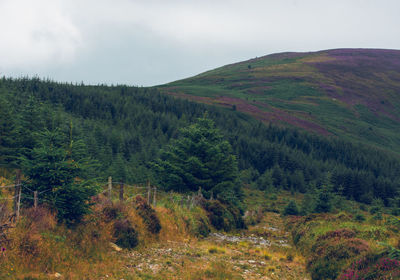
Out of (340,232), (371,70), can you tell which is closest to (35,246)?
(340,232)

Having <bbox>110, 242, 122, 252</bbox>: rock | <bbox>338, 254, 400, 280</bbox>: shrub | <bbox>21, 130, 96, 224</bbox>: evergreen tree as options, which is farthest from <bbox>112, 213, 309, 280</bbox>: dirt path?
<bbox>21, 130, 96, 224</bbox>: evergreen tree

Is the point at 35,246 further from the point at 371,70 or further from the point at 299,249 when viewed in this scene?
the point at 371,70

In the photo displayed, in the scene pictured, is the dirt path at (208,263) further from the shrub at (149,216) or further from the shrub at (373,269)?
the shrub at (373,269)

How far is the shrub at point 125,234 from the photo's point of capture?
1316 cm

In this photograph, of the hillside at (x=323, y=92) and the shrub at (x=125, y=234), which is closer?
the shrub at (x=125, y=234)

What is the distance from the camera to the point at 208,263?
41.4ft

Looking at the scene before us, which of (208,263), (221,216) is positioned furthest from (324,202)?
(208,263)

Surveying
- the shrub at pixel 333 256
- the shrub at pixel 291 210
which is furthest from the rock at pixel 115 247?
the shrub at pixel 291 210

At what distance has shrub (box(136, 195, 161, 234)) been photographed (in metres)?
15.5

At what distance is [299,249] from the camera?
18.3 metres

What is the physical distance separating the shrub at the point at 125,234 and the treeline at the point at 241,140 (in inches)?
1731

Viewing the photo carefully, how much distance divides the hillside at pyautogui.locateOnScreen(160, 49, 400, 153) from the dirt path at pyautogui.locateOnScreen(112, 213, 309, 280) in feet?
325

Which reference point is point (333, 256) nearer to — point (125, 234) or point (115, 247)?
point (125, 234)

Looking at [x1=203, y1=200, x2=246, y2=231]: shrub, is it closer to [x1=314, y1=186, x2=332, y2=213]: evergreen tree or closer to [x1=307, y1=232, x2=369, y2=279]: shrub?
[x1=307, y1=232, x2=369, y2=279]: shrub
